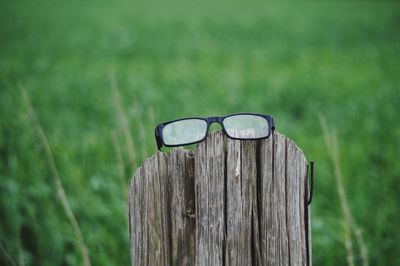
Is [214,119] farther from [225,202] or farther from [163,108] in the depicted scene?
[163,108]

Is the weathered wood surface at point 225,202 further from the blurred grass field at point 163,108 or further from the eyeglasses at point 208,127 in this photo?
the blurred grass field at point 163,108

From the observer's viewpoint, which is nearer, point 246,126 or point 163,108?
point 246,126

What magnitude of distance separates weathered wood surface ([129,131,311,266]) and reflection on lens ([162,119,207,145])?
3cm

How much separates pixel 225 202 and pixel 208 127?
229 mm

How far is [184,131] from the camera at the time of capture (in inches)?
38.7

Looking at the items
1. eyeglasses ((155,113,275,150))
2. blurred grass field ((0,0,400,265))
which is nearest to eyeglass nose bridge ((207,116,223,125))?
eyeglasses ((155,113,275,150))

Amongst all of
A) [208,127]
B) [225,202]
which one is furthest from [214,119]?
[225,202]

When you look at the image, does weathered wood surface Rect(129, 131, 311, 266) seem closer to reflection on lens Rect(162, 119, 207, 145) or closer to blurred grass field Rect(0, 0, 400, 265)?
reflection on lens Rect(162, 119, 207, 145)

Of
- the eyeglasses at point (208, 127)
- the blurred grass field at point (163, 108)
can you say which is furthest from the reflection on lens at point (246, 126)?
the blurred grass field at point (163, 108)

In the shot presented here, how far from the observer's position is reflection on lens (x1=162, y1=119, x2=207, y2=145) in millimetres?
969

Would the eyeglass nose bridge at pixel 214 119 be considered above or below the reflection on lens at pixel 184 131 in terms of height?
above

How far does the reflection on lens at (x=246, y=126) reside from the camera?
951 mm

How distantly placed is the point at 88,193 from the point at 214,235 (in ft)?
8.79

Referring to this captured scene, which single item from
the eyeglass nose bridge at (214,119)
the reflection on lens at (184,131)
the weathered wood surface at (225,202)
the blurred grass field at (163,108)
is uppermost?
the blurred grass field at (163,108)
